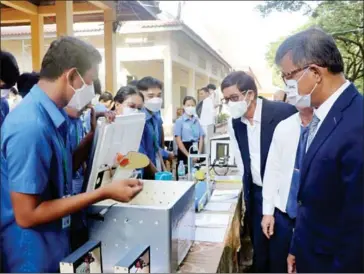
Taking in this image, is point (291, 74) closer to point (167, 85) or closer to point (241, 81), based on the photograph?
point (241, 81)

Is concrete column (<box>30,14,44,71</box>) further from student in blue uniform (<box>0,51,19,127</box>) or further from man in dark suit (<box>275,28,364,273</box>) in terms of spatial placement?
man in dark suit (<box>275,28,364,273</box>)

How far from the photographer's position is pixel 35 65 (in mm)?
5371

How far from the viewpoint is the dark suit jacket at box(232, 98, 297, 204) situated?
6.90 feet

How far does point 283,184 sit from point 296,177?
0.42ft

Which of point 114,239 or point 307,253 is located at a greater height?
point 114,239

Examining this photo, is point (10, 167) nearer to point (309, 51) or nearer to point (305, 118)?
point (309, 51)

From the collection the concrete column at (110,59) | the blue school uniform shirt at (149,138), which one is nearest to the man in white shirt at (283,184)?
the blue school uniform shirt at (149,138)

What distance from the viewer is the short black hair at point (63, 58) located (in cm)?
108

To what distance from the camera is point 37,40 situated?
541 centimetres

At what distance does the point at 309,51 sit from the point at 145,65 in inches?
→ 401

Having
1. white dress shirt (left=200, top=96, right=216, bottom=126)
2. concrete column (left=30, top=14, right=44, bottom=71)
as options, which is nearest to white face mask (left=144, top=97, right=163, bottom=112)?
white dress shirt (left=200, top=96, right=216, bottom=126)

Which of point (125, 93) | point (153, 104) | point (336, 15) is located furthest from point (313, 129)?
point (336, 15)

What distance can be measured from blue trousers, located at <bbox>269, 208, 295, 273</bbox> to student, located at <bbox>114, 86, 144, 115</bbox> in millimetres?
1348

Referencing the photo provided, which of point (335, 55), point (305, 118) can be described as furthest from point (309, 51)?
point (305, 118)
